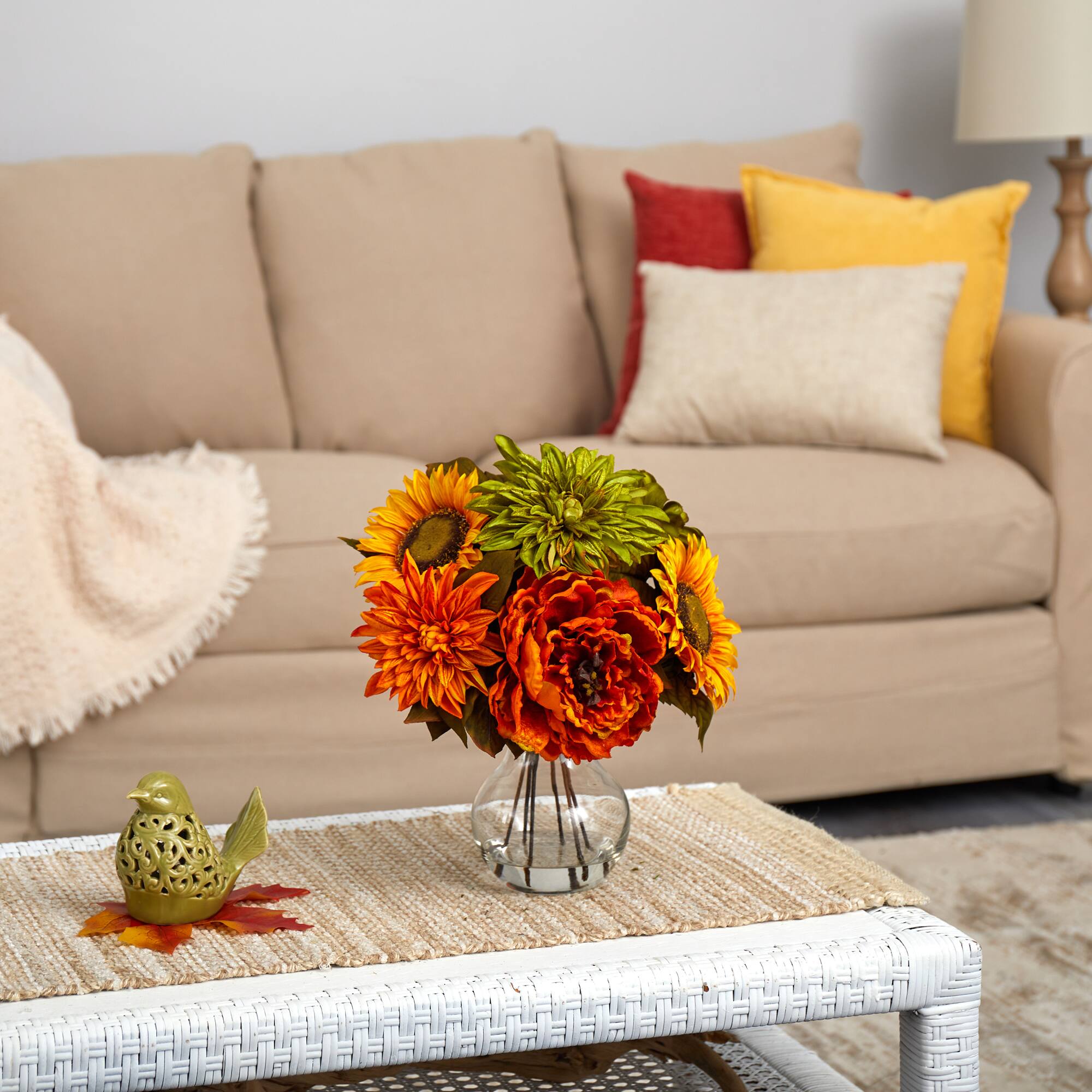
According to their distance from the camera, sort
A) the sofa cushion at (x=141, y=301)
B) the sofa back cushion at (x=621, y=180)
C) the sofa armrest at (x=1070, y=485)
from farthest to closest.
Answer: the sofa back cushion at (x=621, y=180), the sofa cushion at (x=141, y=301), the sofa armrest at (x=1070, y=485)

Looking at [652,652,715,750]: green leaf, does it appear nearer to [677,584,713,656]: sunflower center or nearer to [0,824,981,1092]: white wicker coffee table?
[677,584,713,656]: sunflower center

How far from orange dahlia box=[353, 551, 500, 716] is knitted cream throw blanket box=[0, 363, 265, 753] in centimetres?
94

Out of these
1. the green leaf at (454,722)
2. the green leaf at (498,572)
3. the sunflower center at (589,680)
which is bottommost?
the green leaf at (454,722)

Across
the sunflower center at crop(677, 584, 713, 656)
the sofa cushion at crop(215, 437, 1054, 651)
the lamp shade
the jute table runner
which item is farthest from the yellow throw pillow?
the sunflower center at crop(677, 584, 713, 656)

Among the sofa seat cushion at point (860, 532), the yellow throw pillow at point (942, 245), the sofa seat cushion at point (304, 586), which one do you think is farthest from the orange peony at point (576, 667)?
the yellow throw pillow at point (942, 245)

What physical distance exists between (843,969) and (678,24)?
8.36 feet

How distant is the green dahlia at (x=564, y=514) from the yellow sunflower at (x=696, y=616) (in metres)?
0.02

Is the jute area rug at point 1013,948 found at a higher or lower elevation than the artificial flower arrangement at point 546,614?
lower

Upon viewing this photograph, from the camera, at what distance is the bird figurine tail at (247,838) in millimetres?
905

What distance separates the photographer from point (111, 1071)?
29.4 inches

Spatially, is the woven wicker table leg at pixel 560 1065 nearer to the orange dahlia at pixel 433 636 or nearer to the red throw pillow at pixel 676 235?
the orange dahlia at pixel 433 636

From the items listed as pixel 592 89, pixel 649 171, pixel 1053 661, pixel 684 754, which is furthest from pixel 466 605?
pixel 592 89

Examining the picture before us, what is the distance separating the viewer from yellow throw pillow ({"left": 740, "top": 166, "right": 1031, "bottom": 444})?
2266 millimetres

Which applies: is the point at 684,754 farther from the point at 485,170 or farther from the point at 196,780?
the point at 485,170
